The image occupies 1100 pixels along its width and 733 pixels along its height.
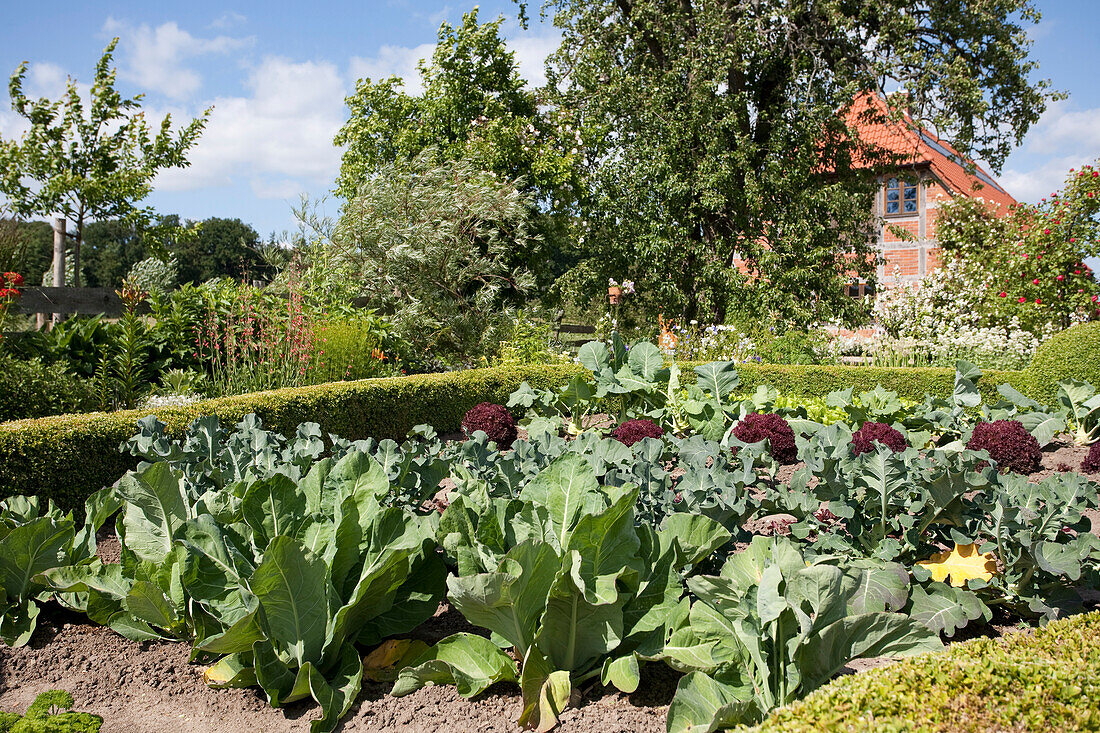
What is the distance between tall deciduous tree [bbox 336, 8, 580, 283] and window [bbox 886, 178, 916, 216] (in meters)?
10.3

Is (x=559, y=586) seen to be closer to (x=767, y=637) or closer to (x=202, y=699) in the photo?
(x=767, y=637)

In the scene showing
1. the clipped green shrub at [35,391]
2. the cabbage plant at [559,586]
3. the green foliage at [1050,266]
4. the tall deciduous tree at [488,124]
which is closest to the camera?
the cabbage plant at [559,586]

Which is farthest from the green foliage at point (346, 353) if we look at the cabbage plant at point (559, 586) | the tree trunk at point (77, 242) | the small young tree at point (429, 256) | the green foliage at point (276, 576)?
the cabbage plant at point (559, 586)

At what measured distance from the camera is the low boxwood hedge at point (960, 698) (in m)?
1.51

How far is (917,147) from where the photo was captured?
13859 millimetres

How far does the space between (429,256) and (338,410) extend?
6.60 m

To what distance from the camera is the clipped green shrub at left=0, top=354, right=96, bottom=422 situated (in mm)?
5516

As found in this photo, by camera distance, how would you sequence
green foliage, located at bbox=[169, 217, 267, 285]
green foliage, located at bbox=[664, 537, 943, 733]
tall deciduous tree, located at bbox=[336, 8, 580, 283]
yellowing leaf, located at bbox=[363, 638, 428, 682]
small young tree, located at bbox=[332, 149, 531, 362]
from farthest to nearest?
green foliage, located at bbox=[169, 217, 267, 285], tall deciduous tree, located at bbox=[336, 8, 580, 283], small young tree, located at bbox=[332, 149, 531, 362], yellowing leaf, located at bbox=[363, 638, 428, 682], green foliage, located at bbox=[664, 537, 943, 733]

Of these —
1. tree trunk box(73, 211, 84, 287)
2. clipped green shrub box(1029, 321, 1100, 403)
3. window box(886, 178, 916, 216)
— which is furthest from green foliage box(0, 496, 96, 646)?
window box(886, 178, 916, 216)

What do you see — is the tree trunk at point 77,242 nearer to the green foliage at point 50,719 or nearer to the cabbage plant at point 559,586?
the green foliage at point 50,719

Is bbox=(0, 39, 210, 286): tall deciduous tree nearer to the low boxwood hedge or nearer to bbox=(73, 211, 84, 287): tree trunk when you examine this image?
bbox=(73, 211, 84, 287): tree trunk

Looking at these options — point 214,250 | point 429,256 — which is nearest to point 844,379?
point 429,256

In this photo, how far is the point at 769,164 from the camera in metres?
14.3

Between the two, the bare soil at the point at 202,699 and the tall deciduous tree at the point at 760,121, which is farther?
the tall deciduous tree at the point at 760,121
